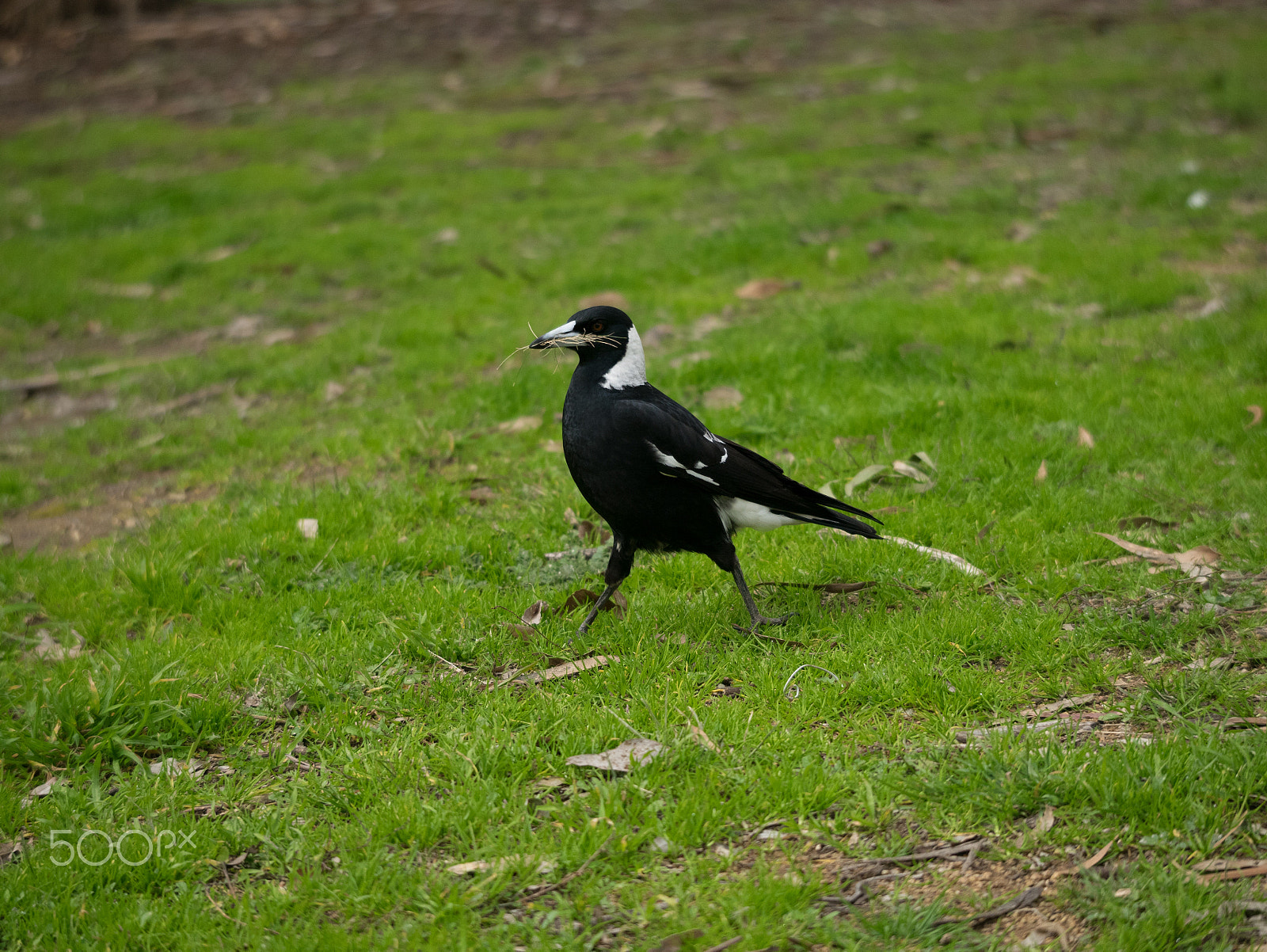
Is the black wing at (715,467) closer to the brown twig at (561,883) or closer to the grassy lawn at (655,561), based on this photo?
the grassy lawn at (655,561)

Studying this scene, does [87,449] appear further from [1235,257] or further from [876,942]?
[1235,257]

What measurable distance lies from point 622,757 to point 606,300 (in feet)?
15.1

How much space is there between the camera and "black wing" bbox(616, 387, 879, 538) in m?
3.71

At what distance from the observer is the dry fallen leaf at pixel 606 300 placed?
7.15 meters

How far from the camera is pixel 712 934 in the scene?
2508 millimetres

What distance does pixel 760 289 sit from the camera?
7262 mm

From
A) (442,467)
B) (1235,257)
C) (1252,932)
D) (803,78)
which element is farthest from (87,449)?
(803,78)

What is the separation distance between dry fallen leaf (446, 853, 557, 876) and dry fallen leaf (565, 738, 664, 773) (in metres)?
0.38

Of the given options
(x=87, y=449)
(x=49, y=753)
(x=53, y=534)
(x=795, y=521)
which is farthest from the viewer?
(x=87, y=449)

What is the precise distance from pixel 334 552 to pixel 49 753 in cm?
137

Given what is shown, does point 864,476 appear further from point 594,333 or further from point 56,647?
point 56,647

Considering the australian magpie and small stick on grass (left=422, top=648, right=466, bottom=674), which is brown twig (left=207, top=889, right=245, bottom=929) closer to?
small stick on grass (left=422, top=648, right=466, bottom=674)

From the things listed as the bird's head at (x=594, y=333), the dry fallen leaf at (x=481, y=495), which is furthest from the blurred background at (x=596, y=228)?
the bird's head at (x=594, y=333)

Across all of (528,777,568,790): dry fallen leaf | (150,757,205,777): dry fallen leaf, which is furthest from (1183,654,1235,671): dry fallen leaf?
(150,757,205,777): dry fallen leaf
